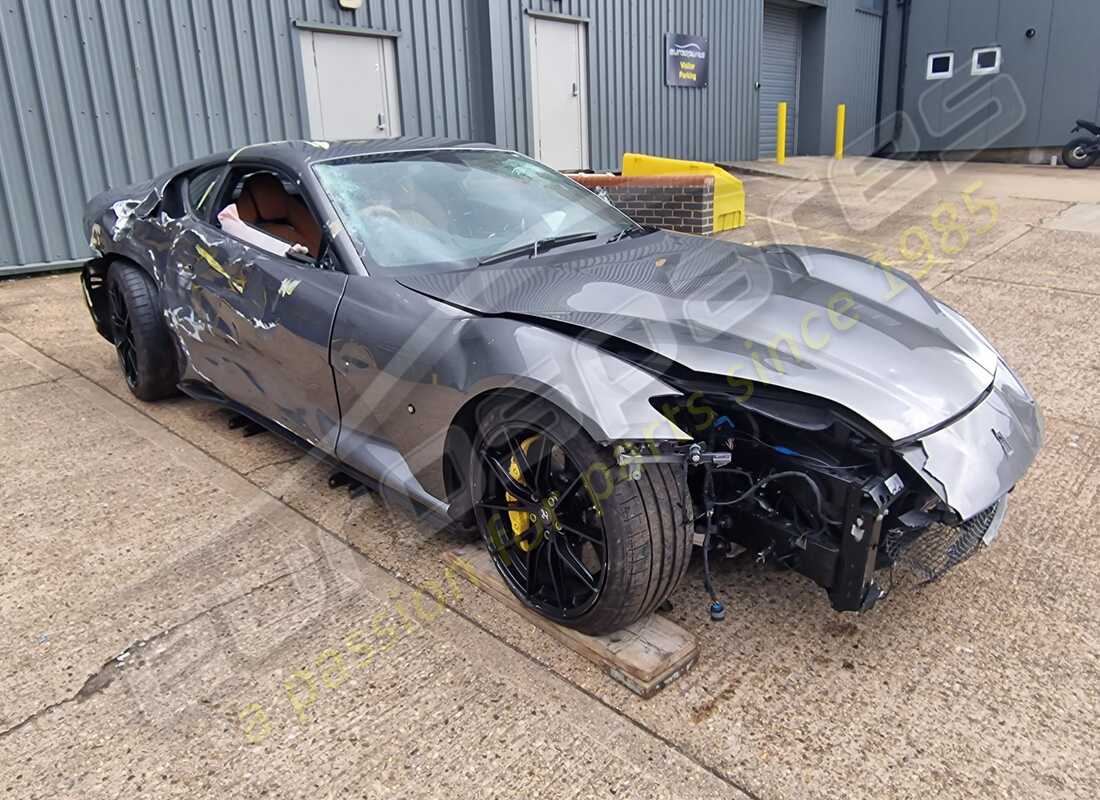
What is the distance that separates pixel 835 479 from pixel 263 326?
7.18 feet

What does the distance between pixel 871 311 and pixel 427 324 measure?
56.2 inches

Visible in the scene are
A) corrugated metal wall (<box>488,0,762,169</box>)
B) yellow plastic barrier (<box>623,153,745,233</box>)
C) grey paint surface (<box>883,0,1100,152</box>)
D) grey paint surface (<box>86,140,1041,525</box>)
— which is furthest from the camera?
grey paint surface (<box>883,0,1100,152</box>)

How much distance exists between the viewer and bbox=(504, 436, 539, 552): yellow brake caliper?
237 cm

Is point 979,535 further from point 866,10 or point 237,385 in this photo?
point 866,10

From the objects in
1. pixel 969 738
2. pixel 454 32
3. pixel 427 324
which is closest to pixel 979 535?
pixel 969 738

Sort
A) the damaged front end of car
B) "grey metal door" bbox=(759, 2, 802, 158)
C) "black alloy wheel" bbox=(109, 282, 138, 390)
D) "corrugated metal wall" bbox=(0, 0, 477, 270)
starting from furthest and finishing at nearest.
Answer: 1. "grey metal door" bbox=(759, 2, 802, 158)
2. "corrugated metal wall" bbox=(0, 0, 477, 270)
3. "black alloy wheel" bbox=(109, 282, 138, 390)
4. the damaged front end of car

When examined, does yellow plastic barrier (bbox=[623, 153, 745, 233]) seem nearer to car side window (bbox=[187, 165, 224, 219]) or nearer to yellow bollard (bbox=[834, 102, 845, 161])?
car side window (bbox=[187, 165, 224, 219])

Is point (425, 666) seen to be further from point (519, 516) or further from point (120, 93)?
point (120, 93)

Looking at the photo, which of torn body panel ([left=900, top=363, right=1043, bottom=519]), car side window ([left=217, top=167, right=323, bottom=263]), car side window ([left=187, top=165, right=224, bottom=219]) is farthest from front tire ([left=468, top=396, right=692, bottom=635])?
car side window ([left=187, top=165, right=224, bottom=219])

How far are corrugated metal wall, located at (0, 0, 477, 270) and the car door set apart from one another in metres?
4.51

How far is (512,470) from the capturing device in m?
2.44

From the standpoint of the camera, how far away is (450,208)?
321 centimetres

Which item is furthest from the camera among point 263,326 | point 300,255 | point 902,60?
point 902,60

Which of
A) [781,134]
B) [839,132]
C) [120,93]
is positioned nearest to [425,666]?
[120,93]
